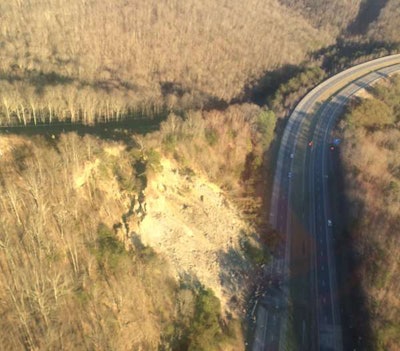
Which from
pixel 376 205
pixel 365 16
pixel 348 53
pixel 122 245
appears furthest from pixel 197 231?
pixel 365 16

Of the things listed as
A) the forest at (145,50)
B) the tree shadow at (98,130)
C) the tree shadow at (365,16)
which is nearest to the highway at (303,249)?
the forest at (145,50)

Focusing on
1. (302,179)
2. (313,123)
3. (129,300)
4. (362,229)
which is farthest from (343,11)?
(129,300)

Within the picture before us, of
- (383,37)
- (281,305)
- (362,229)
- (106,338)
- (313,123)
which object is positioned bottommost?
(281,305)

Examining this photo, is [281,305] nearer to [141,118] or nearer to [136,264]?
[136,264]

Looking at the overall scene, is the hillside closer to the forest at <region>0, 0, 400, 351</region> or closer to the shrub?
the forest at <region>0, 0, 400, 351</region>

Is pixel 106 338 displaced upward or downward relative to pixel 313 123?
downward

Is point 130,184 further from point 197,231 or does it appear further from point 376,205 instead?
point 376,205
